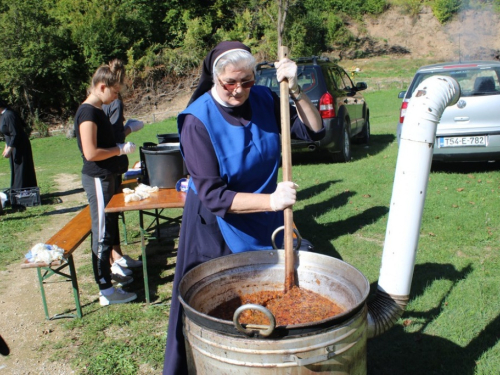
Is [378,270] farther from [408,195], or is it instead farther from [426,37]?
[426,37]

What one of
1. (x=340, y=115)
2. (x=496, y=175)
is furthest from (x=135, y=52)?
(x=496, y=175)

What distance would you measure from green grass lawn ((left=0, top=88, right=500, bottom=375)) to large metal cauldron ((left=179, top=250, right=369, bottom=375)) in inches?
54.5

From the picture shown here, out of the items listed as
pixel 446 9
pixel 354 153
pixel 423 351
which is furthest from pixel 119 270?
pixel 446 9

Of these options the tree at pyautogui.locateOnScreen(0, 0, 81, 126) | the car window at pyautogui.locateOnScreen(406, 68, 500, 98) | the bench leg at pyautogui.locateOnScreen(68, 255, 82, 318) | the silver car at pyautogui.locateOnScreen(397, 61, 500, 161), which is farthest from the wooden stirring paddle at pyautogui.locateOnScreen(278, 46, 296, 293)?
the tree at pyautogui.locateOnScreen(0, 0, 81, 126)

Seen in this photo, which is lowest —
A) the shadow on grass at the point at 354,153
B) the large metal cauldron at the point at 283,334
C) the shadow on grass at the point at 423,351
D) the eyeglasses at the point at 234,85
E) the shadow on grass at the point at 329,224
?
the shadow on grass at the point at 354,153

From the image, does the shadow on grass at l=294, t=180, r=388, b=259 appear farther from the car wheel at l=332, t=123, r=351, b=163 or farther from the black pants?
the car wheel at l=332, t=123, r=351, b=163

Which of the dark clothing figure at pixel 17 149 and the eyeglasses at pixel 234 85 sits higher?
the eyeglasses at pixel 234 85

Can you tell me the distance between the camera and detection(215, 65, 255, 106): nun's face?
7.11 feet

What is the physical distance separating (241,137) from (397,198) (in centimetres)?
77

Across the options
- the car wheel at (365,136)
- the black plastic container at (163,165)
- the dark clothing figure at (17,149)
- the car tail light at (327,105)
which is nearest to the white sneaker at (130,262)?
the black plastic container at (163,165)

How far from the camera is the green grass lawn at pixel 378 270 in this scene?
3.36m

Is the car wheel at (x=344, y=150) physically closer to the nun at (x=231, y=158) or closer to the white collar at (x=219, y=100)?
the nun at (x=231, y=158)

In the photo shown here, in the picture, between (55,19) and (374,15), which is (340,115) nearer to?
(55,19)

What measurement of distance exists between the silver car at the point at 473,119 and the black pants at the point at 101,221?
15.2 feet
